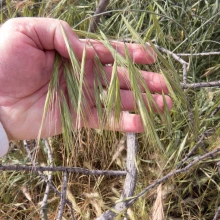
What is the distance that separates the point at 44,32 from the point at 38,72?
0.11 meters

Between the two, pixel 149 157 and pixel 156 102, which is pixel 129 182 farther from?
pixel 156 102

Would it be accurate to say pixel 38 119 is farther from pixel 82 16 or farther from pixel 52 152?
pixel 82 16

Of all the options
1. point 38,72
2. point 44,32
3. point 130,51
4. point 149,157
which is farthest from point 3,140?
point 149,157

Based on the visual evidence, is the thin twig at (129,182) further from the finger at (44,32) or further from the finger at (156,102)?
the finger at (44,32)

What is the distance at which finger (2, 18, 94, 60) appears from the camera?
3.14 ft

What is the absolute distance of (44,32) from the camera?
1004 mm

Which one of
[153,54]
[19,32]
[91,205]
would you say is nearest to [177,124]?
[91,205]

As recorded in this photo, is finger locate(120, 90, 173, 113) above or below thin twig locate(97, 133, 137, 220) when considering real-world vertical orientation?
above

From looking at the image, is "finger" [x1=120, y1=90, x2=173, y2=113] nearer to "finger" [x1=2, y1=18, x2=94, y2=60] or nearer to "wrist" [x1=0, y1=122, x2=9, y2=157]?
"finger" [x1=2, y1=18, x2=94, y2=60]

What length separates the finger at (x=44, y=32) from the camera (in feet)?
3.14

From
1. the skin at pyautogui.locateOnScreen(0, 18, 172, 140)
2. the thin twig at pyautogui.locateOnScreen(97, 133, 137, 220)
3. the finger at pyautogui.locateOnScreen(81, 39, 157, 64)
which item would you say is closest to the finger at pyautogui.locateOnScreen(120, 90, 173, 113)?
the skin at pyautogui.locateOnScreen(0, 18, 172, 140)

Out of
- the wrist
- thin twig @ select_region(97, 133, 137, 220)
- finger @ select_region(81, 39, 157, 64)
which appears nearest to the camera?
finger @ select_region(81, 39, 157, 64)

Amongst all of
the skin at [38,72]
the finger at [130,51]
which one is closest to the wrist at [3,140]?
the skin at [38,72]

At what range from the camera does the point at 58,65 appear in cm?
97
